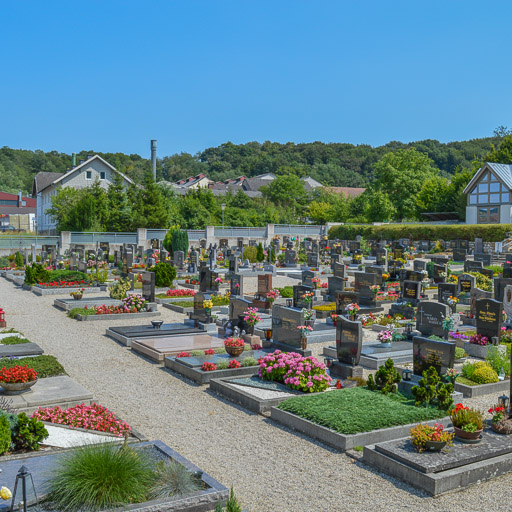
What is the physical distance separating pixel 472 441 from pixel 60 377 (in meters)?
8.09

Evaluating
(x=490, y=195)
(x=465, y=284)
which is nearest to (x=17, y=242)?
(x=465, y=284)

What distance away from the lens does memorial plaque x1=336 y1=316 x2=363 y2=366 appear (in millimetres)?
13328

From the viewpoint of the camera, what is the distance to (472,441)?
8.78 m

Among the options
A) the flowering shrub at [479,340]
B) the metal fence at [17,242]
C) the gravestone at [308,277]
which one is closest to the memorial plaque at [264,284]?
the gravestone at [308,277]

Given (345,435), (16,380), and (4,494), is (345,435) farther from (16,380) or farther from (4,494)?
(16,380)

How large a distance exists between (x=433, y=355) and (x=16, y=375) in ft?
26.5

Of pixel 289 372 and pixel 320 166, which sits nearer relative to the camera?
pixel 289 372

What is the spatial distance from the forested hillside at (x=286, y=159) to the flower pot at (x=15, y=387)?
103620 millimetres

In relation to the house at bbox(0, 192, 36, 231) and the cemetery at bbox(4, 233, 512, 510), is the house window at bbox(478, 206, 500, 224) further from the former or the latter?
the house at bbox(0, 192, 36, 231)

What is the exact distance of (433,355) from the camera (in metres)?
12.0

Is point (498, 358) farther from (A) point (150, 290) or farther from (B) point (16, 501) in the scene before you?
(A) point (150, 290)

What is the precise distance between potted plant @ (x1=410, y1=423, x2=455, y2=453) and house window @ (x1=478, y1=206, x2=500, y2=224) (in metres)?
52.7


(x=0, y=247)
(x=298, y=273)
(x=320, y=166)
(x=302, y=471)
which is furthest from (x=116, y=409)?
(x=320, y=166)

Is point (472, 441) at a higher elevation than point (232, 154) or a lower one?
lower
